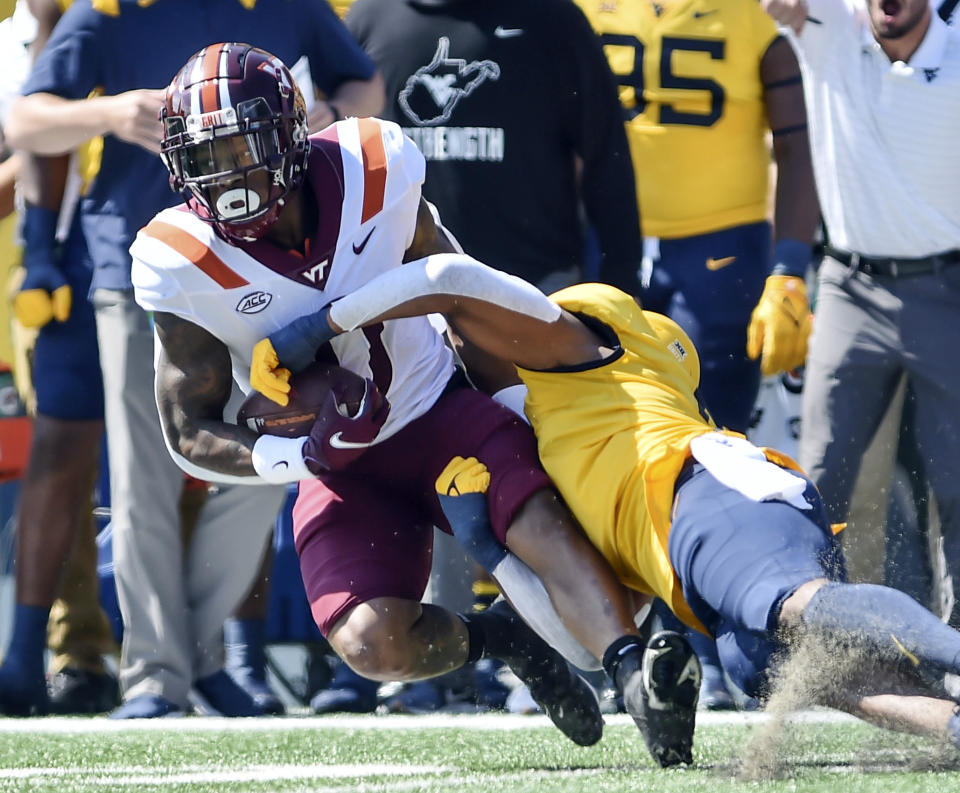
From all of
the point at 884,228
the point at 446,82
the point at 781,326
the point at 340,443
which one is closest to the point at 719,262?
the point at 781,326

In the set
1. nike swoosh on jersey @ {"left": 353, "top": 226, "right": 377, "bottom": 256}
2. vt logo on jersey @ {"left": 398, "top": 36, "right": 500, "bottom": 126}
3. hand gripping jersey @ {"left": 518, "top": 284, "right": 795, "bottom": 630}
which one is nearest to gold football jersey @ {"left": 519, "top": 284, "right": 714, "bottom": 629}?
hand gripping jersey @ {"left": 518, "top": 284, "right": 795, "bottom": 630}

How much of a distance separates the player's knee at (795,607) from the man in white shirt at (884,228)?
151 cm

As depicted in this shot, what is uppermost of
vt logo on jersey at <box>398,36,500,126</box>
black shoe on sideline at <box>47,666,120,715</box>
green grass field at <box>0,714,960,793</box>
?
vt logo on jersey at <box>398,36,500,126</box>

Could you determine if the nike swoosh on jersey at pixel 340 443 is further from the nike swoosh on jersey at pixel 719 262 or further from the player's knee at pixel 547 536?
the nike swoosh on jersey at pixel 719 262

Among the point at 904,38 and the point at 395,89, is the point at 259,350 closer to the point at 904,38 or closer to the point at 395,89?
the point at 395,89

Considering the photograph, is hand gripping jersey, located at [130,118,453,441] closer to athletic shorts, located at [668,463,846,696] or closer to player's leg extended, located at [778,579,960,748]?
athletic shorts, located at [668,463,846,696]

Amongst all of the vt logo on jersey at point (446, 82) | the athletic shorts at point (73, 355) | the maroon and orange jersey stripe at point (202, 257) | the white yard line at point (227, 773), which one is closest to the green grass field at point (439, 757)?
the white yard line at point (227, 773)

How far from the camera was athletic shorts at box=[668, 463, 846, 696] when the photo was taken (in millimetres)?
3162

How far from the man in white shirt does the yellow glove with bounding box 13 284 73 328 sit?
2010mm

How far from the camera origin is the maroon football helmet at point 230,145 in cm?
365

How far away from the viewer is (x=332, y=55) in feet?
15.8

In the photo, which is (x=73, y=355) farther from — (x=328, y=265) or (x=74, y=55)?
(x=328, y=265)

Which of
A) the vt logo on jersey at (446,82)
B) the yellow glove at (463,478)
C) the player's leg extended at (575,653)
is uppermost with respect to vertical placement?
the vt logo on jersey at (446,82)

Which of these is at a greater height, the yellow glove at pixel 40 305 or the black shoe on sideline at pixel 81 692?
the yellow glove at pixel 40 305
